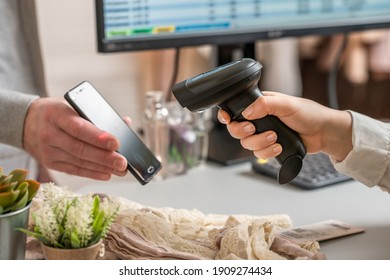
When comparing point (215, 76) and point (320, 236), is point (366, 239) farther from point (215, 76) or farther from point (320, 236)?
point (215, 76)

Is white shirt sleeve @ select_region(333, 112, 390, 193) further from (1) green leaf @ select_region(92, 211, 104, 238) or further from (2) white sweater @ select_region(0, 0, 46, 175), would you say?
(2) white sweater @ select_region(0, 0, 46, 175)

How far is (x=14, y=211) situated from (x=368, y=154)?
0.44 m

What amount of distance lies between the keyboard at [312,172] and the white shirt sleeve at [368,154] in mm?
155

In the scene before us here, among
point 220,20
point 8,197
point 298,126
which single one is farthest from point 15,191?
point 220,20

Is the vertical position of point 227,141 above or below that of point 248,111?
below

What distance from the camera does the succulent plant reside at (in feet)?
1.91

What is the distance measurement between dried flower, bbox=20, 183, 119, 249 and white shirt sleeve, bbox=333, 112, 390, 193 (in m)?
0.35

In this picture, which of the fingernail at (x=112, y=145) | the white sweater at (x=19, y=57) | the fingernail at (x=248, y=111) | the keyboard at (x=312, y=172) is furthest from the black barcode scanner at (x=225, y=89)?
the white sweater at (x=19, y=57)

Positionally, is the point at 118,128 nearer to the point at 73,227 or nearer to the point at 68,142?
the point at 68,142

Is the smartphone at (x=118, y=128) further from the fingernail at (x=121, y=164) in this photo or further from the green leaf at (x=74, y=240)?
the green leaf at (x=74, y=240)

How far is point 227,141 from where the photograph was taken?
1246 mm

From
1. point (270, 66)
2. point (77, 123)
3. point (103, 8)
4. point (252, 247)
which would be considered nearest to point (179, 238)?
point (252, 247)

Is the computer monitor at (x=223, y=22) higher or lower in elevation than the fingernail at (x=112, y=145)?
higher

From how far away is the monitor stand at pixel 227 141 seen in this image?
1.15 m
